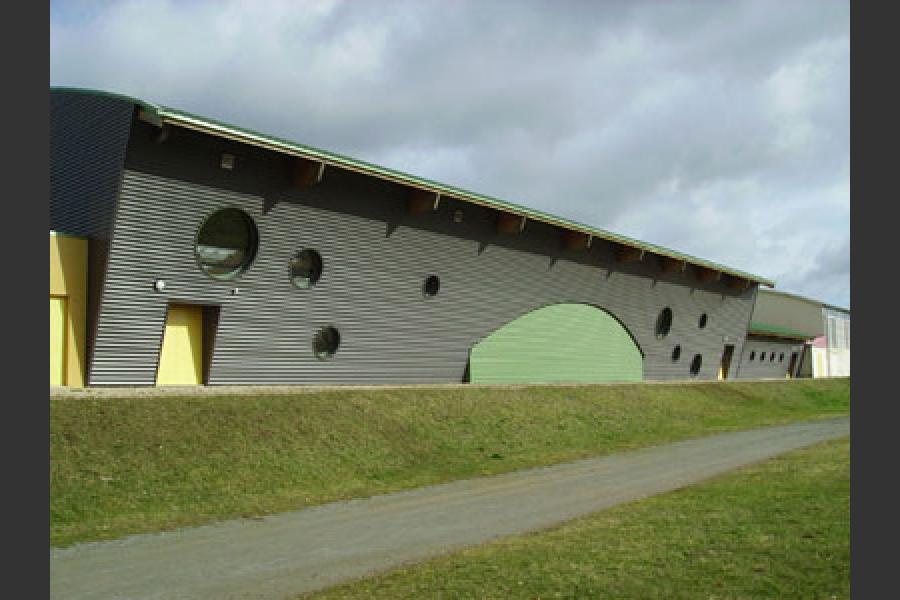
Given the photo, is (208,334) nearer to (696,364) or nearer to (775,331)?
(696,364)

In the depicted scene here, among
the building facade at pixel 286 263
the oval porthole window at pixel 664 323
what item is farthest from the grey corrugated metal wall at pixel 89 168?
the oval porthole window at pixel 664 323

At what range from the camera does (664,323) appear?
4081cm

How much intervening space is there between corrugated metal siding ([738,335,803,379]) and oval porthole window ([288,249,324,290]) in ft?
124

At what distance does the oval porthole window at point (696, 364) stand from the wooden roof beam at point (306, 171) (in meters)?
29.3

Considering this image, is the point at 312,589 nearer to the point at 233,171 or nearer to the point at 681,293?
the point at 233,171

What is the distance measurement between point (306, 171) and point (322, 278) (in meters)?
3.19

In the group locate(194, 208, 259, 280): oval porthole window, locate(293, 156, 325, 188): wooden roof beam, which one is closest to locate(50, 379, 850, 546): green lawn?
locate(194, 208, 259, 280): oval porthole window

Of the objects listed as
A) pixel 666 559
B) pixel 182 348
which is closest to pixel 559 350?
pixel 182 348

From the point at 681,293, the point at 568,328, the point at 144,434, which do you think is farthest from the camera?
the point at 681,293

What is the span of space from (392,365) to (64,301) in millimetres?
9857

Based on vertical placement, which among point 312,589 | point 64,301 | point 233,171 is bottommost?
point 312,589

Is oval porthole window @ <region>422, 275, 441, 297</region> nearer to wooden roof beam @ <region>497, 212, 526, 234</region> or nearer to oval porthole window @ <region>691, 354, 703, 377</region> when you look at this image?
wooden roof beam @ <region>497, 212, 526, 234</region>

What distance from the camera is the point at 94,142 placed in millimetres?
19266

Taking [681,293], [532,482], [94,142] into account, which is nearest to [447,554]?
[532,482]
